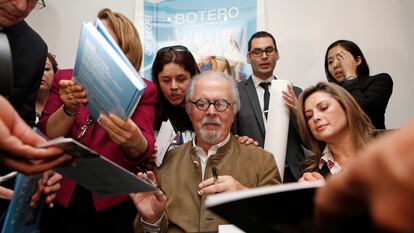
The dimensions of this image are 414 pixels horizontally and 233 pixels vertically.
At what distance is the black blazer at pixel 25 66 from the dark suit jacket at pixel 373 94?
166 cm

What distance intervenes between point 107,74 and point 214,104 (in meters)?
0.68

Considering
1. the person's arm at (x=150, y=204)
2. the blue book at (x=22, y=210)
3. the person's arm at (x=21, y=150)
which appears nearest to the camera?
the person's arm at (x=21, y=150)

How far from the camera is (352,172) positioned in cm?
31

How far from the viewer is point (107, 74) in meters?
→ 1.11

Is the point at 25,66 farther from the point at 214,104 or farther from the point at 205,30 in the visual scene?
the point at 205,30

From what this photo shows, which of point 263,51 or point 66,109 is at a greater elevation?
point 263,51

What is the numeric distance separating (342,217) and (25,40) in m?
1.46

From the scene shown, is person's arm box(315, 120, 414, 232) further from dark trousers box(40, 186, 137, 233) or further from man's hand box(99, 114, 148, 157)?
dark trousers box(40, 186, 137, 233)

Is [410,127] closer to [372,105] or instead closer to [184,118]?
[184,118]

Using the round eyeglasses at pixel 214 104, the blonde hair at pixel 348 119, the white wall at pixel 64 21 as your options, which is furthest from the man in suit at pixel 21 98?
the white wall at pixel 64 21

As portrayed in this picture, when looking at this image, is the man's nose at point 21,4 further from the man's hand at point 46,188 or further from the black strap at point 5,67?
the man's hand at point 46,188

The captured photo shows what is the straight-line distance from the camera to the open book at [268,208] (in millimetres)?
463

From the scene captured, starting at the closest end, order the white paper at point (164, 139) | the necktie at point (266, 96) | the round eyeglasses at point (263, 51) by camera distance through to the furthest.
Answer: the white paper at point (164, 139) → the necktie at point (266, 96) → the round eyeglasses at point (263, 51)

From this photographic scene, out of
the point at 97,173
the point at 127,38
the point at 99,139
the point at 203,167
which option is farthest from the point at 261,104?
the point at 97,173
